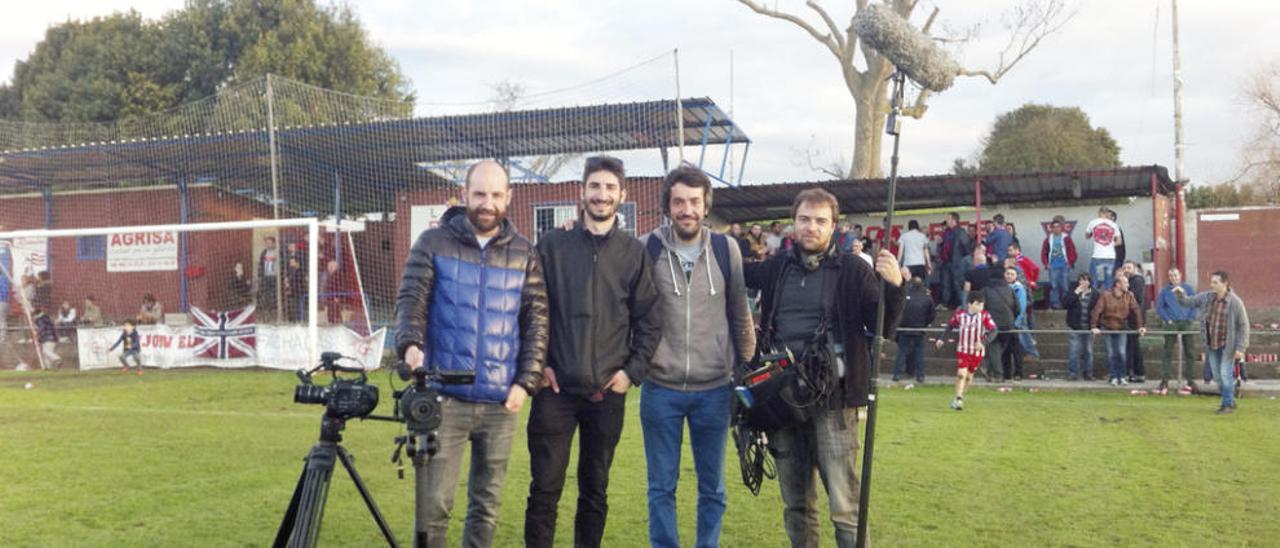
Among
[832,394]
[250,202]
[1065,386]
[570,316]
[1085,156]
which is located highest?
[1085,156]

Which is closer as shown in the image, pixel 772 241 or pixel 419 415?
pixel 419 415

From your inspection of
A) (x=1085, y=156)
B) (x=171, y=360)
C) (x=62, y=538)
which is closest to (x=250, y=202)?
(x=171, y=360)

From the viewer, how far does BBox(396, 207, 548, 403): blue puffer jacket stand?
170 inches

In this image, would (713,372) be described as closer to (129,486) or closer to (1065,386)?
(129,486)

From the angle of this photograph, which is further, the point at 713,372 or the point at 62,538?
the point at 62,538

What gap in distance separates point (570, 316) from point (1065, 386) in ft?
41.2

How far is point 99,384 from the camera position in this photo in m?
15.8

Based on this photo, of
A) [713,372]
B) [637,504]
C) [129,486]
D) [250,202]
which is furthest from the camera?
[250,202]

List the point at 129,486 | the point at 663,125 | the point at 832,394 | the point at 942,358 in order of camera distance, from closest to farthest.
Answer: the point at 832,394 < the point at 129,486 < the point at 942,358 < the point at 663,125

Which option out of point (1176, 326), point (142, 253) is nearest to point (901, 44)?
point (1176, 326)

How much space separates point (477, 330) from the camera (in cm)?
434

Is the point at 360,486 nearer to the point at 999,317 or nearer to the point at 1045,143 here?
the point at 999,317

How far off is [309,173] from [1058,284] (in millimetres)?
15941

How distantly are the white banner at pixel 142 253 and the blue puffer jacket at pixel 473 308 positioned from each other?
19.4 meters
